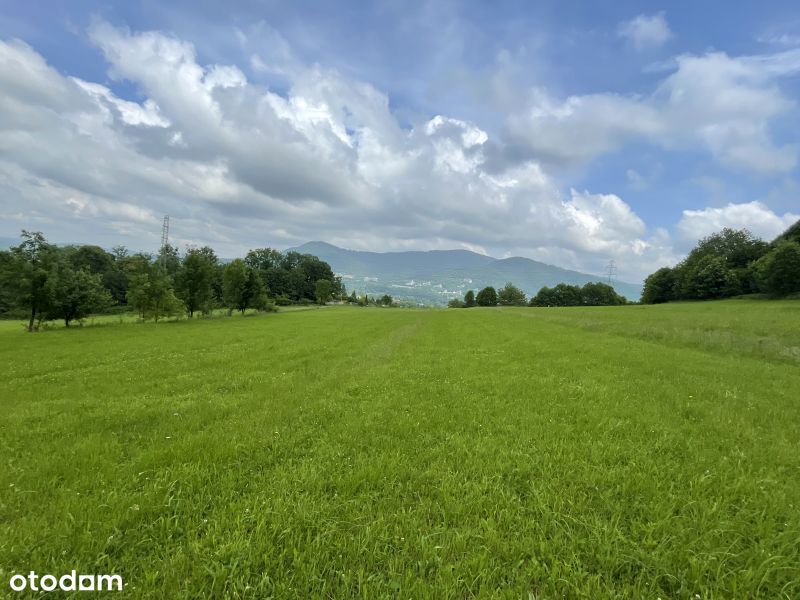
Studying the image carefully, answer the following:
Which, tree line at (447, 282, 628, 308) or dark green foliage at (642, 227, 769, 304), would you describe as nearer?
dark green foliage at (642, 227, 769, 304)

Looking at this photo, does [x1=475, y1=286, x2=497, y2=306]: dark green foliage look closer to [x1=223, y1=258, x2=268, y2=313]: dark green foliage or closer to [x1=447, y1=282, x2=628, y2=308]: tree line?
[x1=447, y1=282, x2=628, y2=308]: tree line

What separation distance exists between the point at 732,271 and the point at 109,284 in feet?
570

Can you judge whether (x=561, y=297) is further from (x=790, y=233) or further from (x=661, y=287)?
(x=790, y=233)

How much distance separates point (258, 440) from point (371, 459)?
2576 millimetres

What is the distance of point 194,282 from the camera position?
65.9 metres

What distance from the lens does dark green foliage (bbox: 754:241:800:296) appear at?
62500mm

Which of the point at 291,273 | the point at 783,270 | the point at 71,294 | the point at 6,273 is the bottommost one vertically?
the point at 71,294

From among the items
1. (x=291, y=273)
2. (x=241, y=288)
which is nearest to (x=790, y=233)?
(x=241, y=288)

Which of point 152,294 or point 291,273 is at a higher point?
point 291,273

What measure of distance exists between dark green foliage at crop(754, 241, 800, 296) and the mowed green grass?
79.4 meters

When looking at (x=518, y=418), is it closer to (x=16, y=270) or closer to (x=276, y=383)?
(x=276, y=383)

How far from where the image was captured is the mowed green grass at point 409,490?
3.53m

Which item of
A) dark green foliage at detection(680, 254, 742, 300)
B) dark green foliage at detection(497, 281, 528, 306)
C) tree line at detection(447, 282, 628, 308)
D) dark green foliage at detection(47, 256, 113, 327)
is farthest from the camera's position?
dark green foliage at detection(497, 281, 528, 306)

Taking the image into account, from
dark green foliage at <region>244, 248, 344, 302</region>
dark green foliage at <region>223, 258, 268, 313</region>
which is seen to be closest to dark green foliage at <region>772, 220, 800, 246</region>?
dark green foliage at <region>223, 258, 268, 313</region>
